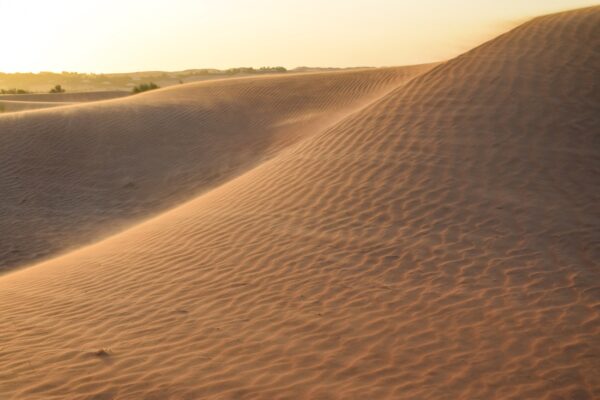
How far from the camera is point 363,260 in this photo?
7.05 meters

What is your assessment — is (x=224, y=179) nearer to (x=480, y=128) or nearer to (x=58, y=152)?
(x=58, y=152)

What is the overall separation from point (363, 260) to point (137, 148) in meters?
12.8

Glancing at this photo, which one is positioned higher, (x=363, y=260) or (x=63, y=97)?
(x=63, y=97)

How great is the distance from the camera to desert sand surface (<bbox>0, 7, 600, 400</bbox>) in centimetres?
469

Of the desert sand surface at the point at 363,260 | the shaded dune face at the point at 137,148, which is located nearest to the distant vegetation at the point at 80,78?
the shaded dune face at the point at 137,148

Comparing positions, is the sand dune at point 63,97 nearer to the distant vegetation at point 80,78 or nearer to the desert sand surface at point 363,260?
the desert sand surface at point 363,260

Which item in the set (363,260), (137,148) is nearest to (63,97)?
(137,148)

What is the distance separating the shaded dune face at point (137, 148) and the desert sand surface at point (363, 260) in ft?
0.42

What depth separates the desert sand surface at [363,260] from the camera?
15.4 ft

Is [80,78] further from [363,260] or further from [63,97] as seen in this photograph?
[363,260]

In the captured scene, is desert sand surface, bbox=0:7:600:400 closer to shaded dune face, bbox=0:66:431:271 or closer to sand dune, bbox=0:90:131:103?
shaded dune face, bbox=0:66:431:271

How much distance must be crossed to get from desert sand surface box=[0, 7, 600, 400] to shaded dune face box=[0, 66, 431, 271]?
0.13 metres

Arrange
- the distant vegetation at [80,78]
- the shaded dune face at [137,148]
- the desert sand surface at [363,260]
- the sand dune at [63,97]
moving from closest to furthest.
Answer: the desert sand surface at [363,260]
the shaded dune face at [137,148]
the sand dune at [63,97]
the distant vegetation at [80,78]

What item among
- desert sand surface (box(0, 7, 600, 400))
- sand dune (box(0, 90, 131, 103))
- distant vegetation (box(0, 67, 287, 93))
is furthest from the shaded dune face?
distant vegetation (box(0, 67, 287, 93))
